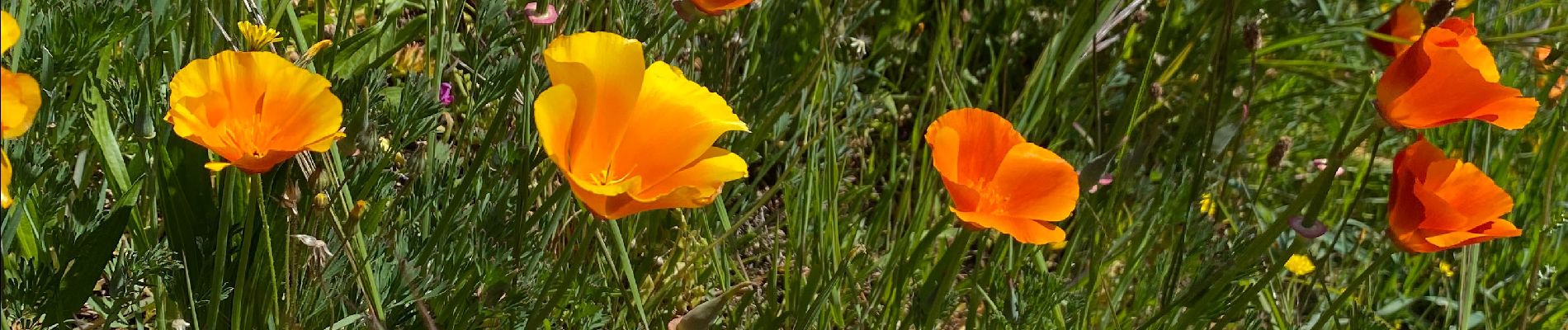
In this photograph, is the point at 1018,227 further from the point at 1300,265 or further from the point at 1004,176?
the point at 1300,265

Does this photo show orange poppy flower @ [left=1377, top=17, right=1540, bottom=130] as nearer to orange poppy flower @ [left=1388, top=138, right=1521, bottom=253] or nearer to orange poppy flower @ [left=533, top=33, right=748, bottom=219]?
orange poppy flower @ [left=1388, top=138, right=1521, bottom=253]

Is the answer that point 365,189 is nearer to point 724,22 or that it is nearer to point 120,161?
point 120,161

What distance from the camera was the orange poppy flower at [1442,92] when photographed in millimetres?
1198

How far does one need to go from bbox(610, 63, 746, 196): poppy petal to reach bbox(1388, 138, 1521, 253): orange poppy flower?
724 millimetres

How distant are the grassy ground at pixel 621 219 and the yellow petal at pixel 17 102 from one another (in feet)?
0.69

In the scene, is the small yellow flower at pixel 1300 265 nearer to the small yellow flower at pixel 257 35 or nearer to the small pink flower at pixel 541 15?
the small pink flower at pixel 541 15

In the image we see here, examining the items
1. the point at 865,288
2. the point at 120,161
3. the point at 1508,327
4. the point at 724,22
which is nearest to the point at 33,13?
the point at 120,161

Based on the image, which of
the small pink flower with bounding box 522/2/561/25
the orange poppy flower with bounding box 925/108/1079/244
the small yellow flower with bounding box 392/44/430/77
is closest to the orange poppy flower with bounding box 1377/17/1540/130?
the orange poppy flower with bounding box 925/108/1079/244

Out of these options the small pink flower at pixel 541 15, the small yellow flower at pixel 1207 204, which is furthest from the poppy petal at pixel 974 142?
the small yellow flower at pixel 1207 204

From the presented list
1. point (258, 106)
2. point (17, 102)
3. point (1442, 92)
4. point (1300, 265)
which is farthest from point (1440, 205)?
point (17, 102)

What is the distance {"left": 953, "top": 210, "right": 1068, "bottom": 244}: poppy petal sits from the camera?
3.35ft

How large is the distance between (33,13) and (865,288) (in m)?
1.20

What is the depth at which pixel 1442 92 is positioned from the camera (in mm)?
1218

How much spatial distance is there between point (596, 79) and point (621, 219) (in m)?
0.74
